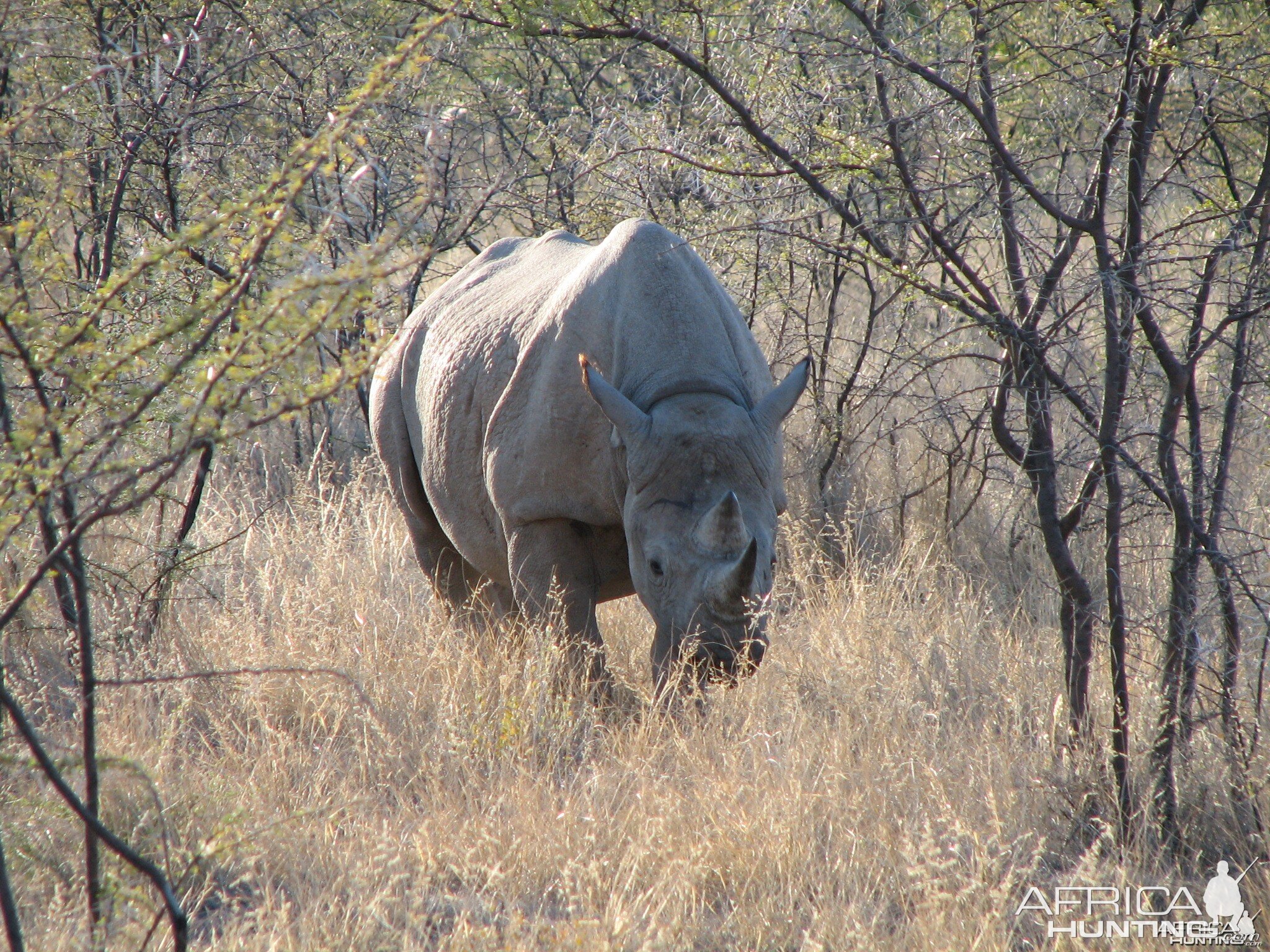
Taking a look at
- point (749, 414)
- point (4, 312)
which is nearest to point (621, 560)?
point (749, 414)

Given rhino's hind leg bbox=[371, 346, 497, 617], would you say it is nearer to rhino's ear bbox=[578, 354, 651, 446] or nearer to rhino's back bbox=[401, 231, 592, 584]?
rhino's back bbox=[401, 231, 592, 584]

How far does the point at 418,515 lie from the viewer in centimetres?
600

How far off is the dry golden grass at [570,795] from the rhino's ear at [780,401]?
108 centimetres

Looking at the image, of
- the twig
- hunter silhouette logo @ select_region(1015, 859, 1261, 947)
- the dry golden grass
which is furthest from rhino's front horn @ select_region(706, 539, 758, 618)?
the twig

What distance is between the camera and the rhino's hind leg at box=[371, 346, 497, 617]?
588 centimetres

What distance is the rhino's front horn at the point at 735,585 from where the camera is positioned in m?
3.69

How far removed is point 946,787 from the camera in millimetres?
3803

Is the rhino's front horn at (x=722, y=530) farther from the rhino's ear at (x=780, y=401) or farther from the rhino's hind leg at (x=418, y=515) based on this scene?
A: the rhino's hind leg at (x=418, y=515)

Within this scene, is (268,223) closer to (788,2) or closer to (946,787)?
(946,787)

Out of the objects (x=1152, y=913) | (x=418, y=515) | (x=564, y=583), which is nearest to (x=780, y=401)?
(x=564, y=583)

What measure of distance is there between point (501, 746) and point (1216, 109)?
11.1 feet

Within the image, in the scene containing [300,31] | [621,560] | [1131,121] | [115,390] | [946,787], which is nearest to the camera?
[1131,121]

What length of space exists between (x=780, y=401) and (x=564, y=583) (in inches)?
44.2

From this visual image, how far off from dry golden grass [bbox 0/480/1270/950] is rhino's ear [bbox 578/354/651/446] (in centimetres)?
100
